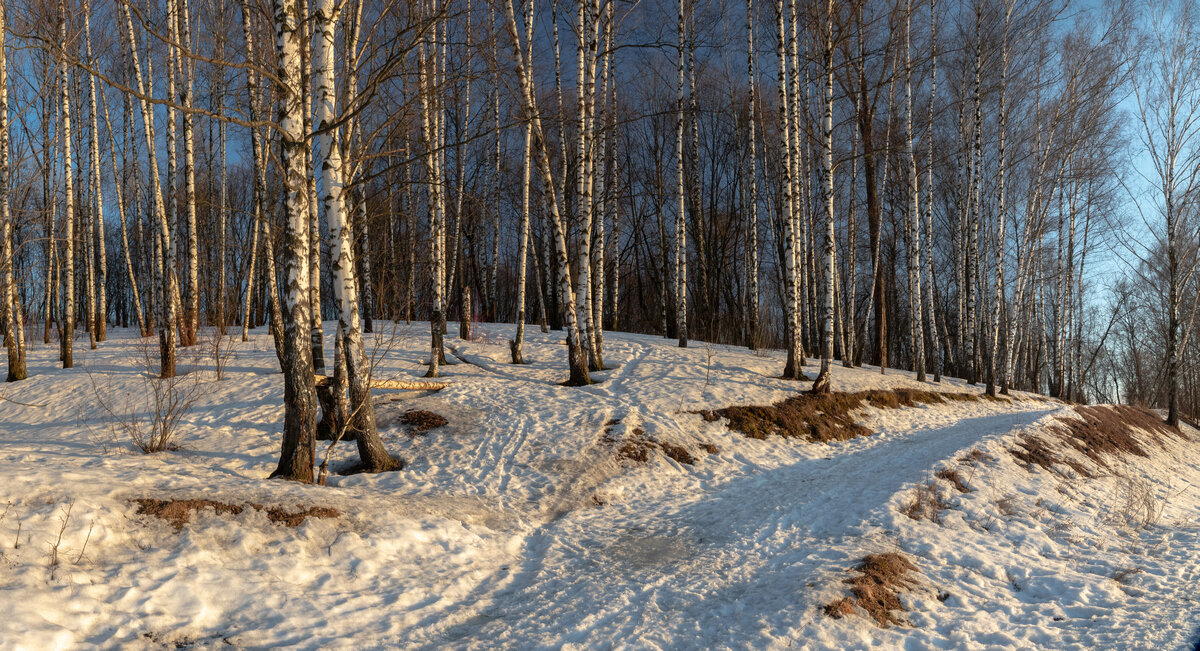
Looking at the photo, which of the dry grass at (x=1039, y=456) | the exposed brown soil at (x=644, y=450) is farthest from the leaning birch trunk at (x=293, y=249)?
the dry grass at (x=1039, y=456)

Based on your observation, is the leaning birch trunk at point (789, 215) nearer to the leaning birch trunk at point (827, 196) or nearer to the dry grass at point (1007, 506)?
the leaning birch trunk at point (827, 196)

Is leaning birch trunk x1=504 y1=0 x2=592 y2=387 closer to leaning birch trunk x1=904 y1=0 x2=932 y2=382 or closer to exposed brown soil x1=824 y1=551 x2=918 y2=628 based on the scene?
exposed brown soil x1=824 y1=551 x2=918 y2=628

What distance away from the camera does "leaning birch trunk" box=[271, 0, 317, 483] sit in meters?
6.38

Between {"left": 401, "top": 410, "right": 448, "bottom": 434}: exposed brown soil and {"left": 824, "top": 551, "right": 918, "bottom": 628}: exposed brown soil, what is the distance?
6.40m

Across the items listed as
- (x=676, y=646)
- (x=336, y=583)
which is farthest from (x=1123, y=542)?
(x=336, y=583)

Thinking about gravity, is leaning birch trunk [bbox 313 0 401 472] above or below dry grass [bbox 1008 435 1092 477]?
above

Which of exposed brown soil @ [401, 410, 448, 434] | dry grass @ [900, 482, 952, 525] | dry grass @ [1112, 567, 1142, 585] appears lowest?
dry grass @ [1112, 567, 1142, 585]

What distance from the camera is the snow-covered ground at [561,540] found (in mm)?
3855

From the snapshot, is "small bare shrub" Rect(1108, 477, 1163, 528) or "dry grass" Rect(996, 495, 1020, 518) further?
"small bare shrub" Rect(1108, 477, 1163, 528)

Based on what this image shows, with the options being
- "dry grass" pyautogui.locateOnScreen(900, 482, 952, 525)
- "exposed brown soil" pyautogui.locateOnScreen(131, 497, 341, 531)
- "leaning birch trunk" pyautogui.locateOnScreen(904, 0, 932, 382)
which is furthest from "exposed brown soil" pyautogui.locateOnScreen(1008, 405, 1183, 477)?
"exposed brown soil" pyautogui.locateOnScreen(131, 497, 341, 531)

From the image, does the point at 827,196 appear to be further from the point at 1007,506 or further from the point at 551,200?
the point at 1007,506

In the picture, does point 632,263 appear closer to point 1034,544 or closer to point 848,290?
point 848,290

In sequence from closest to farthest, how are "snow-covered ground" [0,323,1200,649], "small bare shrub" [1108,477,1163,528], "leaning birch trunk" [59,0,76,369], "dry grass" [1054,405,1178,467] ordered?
"snow-covered ground" [0,323,1200,649], "small bare shrub" [1108,477,1163,528], "dry grass" [1054,405,1178,467], "leaning birch trunk" [59,0,76,369]

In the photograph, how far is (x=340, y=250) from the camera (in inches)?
287
